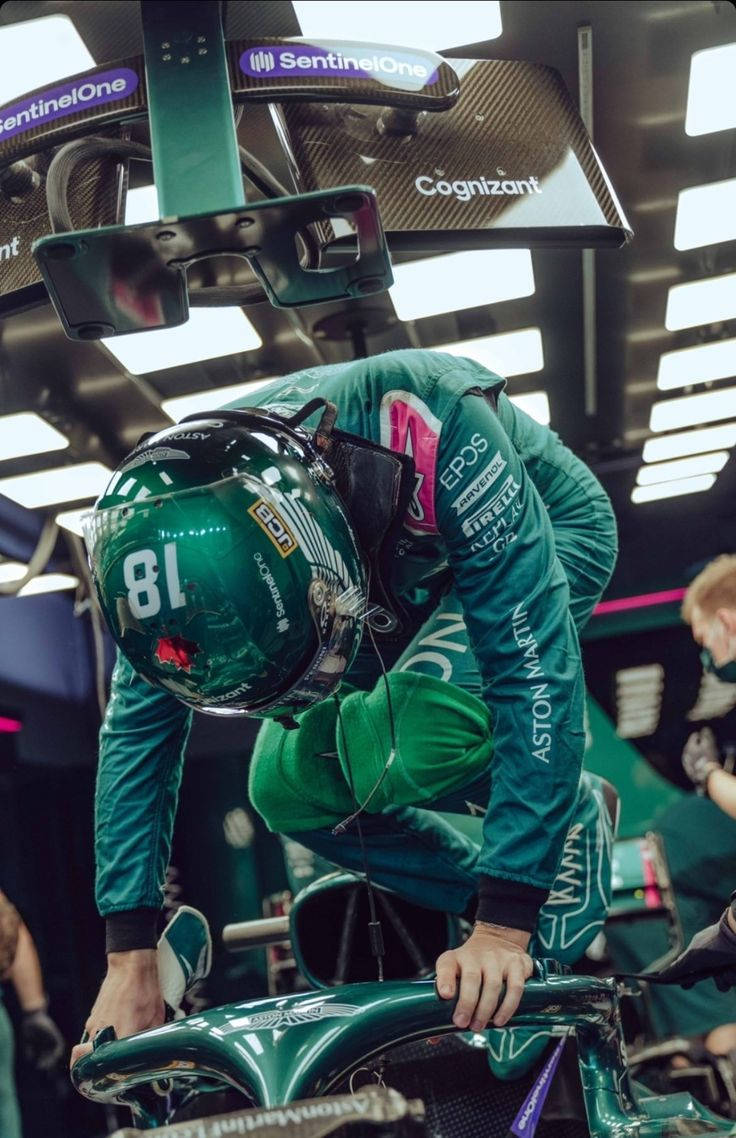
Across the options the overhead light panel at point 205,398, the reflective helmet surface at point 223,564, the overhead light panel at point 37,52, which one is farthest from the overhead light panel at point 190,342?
the reflective helmet surface at point 223,564

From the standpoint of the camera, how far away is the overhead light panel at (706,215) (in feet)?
10.6

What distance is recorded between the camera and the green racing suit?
1.13 meters

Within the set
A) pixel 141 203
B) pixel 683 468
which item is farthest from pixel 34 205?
pixel 683 468

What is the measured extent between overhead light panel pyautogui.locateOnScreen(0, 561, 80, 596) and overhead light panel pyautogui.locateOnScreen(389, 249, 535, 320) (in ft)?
5.90

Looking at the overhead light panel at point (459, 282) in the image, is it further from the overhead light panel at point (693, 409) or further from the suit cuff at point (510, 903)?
the suit cuff at point (510, 903)

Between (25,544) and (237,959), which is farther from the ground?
(25,544)

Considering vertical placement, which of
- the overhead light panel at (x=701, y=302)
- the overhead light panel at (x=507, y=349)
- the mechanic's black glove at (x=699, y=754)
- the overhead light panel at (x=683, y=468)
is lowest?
the mechanic's black glove at (x=699, y=754)

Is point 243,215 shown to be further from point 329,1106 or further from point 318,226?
point 329,1106

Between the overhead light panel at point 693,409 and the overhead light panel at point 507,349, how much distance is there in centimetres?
65

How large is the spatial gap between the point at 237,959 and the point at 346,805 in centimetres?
305

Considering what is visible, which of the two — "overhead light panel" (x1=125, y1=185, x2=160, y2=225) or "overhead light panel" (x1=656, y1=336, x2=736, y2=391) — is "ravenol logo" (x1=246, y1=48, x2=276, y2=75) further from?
"overhead light panel" (x1=656, y1=336, x2=736, y2=391)

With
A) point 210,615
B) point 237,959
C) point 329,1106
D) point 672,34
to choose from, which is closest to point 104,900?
point 210,615

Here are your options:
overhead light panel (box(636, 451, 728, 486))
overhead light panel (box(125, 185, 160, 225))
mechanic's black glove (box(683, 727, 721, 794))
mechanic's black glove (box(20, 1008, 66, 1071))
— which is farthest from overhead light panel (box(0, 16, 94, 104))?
mechanic's black glove (box(20, 1008, 66, 1071))

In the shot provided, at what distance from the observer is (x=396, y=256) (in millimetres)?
3312
